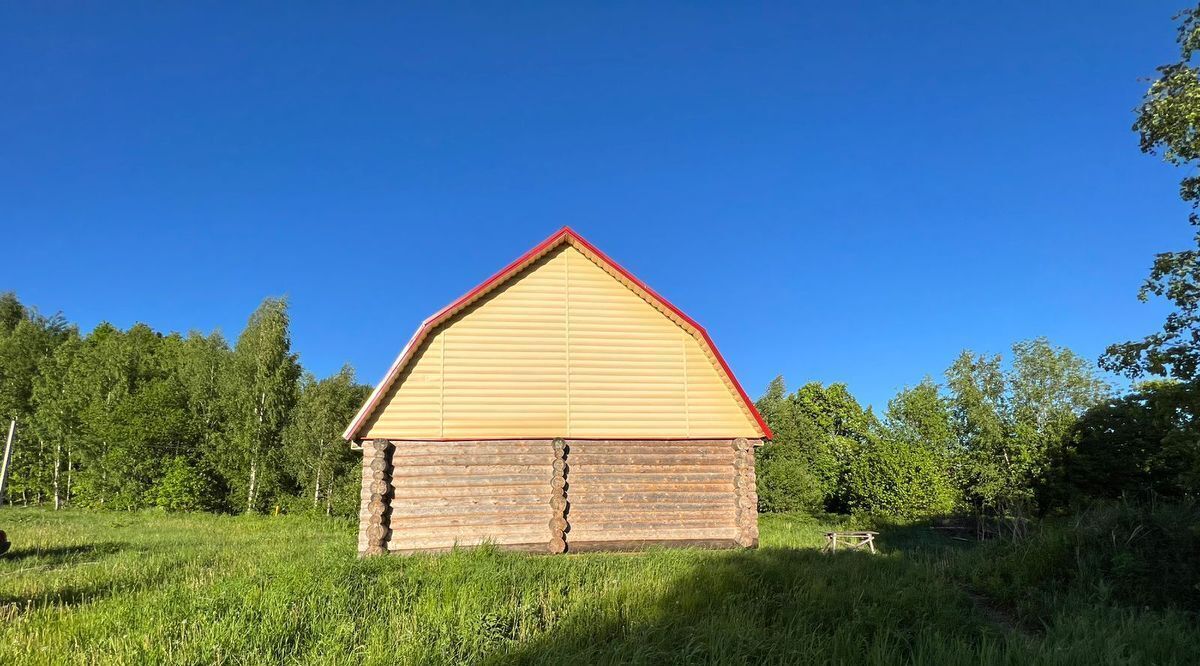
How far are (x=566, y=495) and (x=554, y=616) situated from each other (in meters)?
7.92

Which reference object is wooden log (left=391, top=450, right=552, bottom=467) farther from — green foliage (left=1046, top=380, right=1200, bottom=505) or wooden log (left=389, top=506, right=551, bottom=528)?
green foliage (left=1046, top=380, right=1200, bottom=505)

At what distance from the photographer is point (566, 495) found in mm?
14953

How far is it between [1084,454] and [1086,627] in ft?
92.4

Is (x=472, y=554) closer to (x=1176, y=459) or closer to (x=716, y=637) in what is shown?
(x=716, y=637)

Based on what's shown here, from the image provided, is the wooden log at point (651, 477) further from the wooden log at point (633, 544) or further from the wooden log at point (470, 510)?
the wooden log at point (633, 544)

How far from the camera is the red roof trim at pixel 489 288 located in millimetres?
14117

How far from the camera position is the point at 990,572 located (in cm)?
1202

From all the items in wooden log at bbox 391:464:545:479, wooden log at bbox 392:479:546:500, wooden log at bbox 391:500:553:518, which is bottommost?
wooden log at bbox 391:500:553:518

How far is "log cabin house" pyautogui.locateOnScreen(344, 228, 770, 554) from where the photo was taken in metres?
14.4

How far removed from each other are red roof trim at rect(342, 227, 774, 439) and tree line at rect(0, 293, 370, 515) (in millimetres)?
21596

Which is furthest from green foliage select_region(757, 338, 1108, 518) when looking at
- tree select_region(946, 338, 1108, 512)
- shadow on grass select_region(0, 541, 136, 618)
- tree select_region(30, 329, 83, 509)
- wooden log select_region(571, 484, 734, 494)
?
tree select_region(30, 329, 83, 509)

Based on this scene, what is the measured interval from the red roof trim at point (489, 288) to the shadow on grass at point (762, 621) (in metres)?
6.24

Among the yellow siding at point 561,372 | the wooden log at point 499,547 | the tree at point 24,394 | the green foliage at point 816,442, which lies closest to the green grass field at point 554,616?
the wooden log at point 499,547

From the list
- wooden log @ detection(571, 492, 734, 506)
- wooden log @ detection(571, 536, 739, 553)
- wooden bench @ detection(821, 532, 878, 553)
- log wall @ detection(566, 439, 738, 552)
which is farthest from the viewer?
wooden bench @ detection(821, 532, 878, 553)
